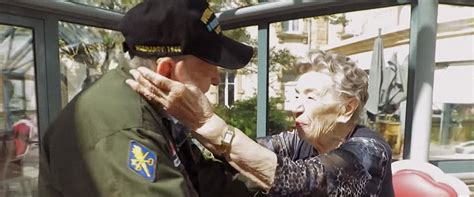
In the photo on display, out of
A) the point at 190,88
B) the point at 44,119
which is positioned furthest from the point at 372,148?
the point at 44,119

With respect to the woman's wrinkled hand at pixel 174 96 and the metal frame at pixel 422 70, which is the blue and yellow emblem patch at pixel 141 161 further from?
the metal frame at pixel 422 70

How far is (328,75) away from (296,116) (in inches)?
7.9

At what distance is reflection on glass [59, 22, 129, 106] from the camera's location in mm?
2746

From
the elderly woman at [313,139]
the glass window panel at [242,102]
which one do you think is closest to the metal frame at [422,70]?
the glass window panel at [242,102]

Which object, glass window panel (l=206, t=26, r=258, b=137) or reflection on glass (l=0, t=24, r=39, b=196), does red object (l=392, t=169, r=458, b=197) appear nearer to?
glass window panel (l=206, t=26, r=258, b=137)

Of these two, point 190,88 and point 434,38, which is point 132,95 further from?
point 434,38

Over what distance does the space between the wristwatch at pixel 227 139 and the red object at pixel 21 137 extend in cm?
192

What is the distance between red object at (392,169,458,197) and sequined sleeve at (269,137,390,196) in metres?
0.59

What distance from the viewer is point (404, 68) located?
9.88 feet

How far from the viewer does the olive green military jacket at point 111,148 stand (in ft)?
2.42

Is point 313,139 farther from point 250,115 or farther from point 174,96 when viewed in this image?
point 250,115

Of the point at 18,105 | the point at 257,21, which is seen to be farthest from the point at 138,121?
the point at 257,21

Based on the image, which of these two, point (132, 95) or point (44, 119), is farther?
point (44, 119)

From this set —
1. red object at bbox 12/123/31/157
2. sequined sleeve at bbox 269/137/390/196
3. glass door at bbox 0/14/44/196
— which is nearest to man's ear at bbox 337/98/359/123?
sequined sleeve at bbox 269/137/390/196
